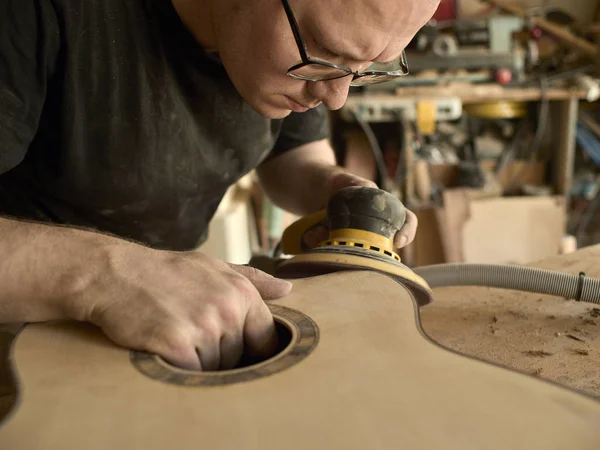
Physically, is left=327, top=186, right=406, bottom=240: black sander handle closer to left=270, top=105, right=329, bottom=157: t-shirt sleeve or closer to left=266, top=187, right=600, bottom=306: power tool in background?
left=266, top=187, right=600, bottom=306: power tool in background

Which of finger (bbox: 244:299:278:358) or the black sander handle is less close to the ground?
the black sander handle

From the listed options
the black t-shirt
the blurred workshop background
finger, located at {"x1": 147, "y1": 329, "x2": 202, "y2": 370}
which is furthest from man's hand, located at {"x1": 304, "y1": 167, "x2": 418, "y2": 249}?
the blurred workshop background

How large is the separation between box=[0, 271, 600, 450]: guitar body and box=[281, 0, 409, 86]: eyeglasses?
1.54 ft

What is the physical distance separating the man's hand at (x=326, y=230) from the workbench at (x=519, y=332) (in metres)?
0.16

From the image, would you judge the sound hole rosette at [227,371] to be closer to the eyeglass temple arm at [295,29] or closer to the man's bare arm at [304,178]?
the eyeglass temple arm at [295,29]

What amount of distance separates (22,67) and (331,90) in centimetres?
55

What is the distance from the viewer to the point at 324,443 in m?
0.54

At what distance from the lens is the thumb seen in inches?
35.9

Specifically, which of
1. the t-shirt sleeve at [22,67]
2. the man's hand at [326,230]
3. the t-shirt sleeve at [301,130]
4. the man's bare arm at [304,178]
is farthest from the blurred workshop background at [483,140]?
the t-shirt sleeve at [22,67]

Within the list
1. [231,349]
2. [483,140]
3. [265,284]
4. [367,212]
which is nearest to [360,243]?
[367,212]

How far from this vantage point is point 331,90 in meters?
1.09

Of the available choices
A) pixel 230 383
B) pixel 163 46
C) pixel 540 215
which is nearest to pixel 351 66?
pixel 163 46

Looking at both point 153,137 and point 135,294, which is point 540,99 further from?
point 135,294

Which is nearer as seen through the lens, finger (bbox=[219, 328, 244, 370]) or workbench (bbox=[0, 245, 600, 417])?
finger (bbox=[219, 328, 244, 370])
